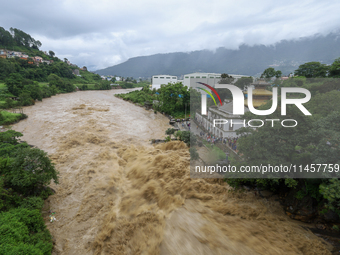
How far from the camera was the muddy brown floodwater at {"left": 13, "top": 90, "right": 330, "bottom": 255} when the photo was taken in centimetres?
789

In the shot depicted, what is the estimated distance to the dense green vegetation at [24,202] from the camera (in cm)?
646

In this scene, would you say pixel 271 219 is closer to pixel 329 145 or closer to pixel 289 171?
pixel 289 171

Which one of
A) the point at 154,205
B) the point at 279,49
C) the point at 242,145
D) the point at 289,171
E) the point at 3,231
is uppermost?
the point at 279,49

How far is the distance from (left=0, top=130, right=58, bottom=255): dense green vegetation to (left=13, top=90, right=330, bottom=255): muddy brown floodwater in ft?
3.60

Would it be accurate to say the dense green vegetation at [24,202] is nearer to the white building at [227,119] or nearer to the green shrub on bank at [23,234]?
the green shrub on bank at [23,234]

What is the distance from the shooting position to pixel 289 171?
8.74m

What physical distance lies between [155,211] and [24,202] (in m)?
6.29

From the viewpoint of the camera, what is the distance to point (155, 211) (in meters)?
9.54

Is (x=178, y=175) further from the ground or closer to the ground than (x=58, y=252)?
further from the ground

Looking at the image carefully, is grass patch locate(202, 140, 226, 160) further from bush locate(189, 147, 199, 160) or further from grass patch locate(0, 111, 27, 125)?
grass patch locate(0, 111, 27, 125)

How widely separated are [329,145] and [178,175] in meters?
8.07

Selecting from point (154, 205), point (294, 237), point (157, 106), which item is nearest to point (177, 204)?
point (154, 205)

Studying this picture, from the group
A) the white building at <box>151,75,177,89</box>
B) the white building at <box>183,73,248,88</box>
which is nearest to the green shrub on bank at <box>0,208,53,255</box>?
the white building at <box>183,73,248,88</box>

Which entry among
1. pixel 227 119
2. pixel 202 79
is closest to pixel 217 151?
pixel 227 119
